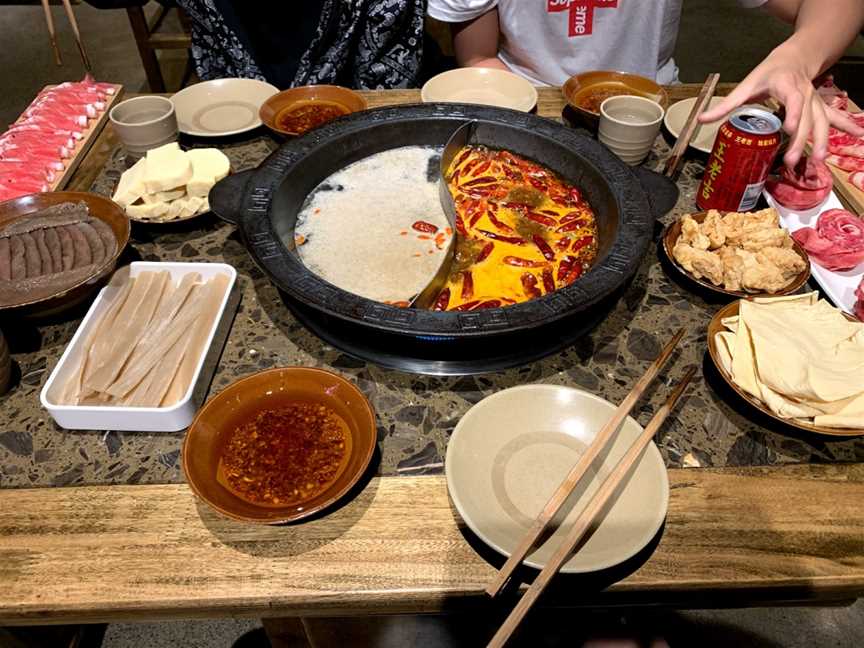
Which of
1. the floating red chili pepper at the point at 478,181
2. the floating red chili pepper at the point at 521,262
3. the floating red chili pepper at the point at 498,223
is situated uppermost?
the floating red chili pepper at the point at 478,181

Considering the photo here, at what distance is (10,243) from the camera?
6.11 feet

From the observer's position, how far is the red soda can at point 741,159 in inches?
76.0

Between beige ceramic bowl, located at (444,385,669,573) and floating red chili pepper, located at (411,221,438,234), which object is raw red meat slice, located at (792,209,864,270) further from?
floating red chili pepper, located at (411,221,438,234)

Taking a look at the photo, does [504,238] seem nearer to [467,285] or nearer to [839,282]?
[467,285]

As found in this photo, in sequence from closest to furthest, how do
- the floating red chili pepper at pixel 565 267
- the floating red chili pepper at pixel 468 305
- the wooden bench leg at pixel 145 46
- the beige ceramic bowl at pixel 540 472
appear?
the beige ceramic bowl at pixel 540 472 → the floating red chili pepper at pixel 468 305 → the floating red chili pepper at pixel 565 267 → the wooden bench leg at pixel 145 46

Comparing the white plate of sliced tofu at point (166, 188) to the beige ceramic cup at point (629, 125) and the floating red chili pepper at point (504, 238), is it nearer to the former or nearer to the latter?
the floating red chili pepper at point (504, 238)

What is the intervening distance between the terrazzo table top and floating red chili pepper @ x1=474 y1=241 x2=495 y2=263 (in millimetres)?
431

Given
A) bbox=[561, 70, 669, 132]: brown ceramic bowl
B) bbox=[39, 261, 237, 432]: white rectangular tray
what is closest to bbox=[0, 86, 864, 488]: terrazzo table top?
bbox=[39, 261, 237, 432]: white rectangular tray

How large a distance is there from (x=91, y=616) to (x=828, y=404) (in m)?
1.74

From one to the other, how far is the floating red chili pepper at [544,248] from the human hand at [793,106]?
2.27ft

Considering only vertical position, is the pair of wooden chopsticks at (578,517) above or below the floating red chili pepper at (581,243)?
above

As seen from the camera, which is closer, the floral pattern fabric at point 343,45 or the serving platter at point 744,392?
the serving platter at point 744,392

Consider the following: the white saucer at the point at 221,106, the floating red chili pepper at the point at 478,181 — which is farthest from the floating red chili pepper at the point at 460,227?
the white saucer at the point at 221,106

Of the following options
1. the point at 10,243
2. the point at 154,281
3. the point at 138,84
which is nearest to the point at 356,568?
the point at 154,281
